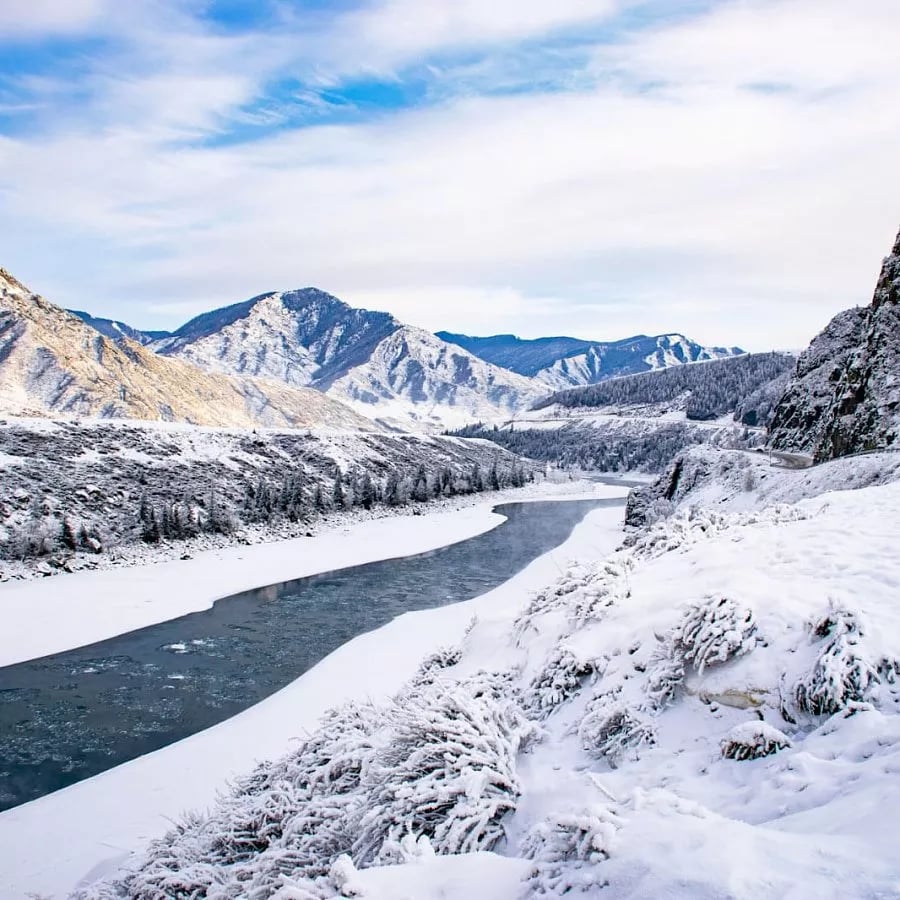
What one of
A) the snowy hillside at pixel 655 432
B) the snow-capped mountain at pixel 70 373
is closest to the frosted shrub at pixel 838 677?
the snow-capped mountain at pixel 70 373

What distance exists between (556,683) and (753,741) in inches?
101

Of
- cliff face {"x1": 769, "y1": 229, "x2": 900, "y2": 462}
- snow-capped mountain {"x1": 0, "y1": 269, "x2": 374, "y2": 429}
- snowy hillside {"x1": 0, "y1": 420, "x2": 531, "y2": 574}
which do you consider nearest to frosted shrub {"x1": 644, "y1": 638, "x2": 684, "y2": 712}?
cliff face {"x1": 769, "y1": 229, "x2": 900, "y2": 462}

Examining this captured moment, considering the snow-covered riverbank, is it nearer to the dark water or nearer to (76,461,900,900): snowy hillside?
the dark water

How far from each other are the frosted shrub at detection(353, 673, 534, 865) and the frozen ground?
747mm

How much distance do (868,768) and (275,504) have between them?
4823 cm

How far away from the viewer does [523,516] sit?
206 ft

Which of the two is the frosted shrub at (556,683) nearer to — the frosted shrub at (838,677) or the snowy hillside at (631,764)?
the snowy hillside at (631,764)

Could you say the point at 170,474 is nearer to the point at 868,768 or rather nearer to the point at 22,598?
the point at 22,598

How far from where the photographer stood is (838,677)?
5176 millimetres

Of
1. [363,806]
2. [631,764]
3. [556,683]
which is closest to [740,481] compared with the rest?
[556,683]

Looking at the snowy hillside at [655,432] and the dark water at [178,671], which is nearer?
the dark water at [178,671]

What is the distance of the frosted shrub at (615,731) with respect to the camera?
229 inches

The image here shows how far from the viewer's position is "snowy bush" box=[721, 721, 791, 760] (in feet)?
16.4

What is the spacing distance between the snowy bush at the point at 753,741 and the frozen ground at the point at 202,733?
7.06ft
